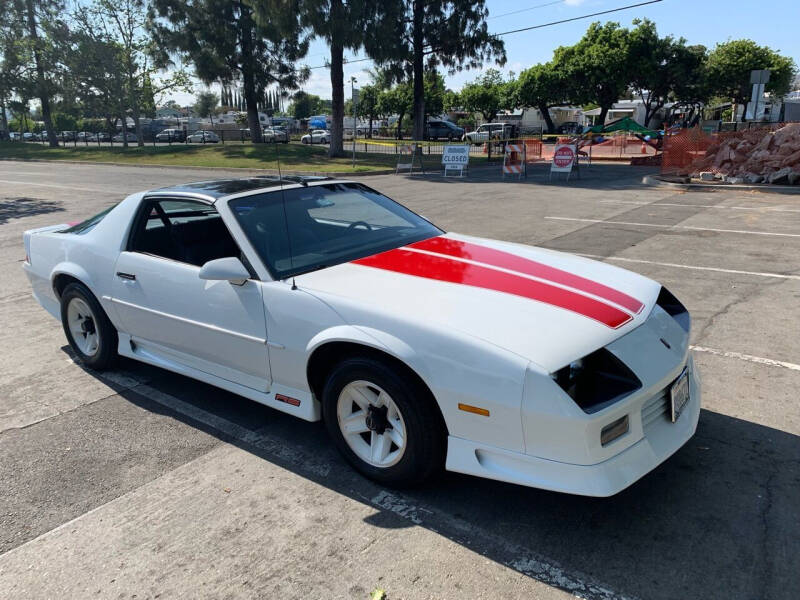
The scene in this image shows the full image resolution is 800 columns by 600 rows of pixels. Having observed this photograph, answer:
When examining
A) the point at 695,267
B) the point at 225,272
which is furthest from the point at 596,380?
the point at 695,267

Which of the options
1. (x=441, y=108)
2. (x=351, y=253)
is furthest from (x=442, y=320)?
(x=441, y=108)

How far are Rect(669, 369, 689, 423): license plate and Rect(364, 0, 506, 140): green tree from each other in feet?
93.2

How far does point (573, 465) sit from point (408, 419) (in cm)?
76

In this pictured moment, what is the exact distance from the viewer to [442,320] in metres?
2.82

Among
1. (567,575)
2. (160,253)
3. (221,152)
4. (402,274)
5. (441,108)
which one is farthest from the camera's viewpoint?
(441,108)

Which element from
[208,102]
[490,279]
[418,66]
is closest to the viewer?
[490,279]

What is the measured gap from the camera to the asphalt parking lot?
253 centimetres

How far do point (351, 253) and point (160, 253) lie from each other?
4.61ft

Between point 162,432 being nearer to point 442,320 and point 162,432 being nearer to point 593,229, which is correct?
point 442,320

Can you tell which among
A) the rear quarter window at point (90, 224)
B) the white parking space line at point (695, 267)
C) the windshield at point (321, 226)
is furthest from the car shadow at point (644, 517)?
the white parking space line at point (695, 267)

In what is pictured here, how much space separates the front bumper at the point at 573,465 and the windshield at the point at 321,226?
1.45 metres

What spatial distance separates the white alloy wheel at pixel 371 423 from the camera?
3.01 metres

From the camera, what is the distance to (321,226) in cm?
403

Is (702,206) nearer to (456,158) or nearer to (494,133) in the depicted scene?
(456,158)
